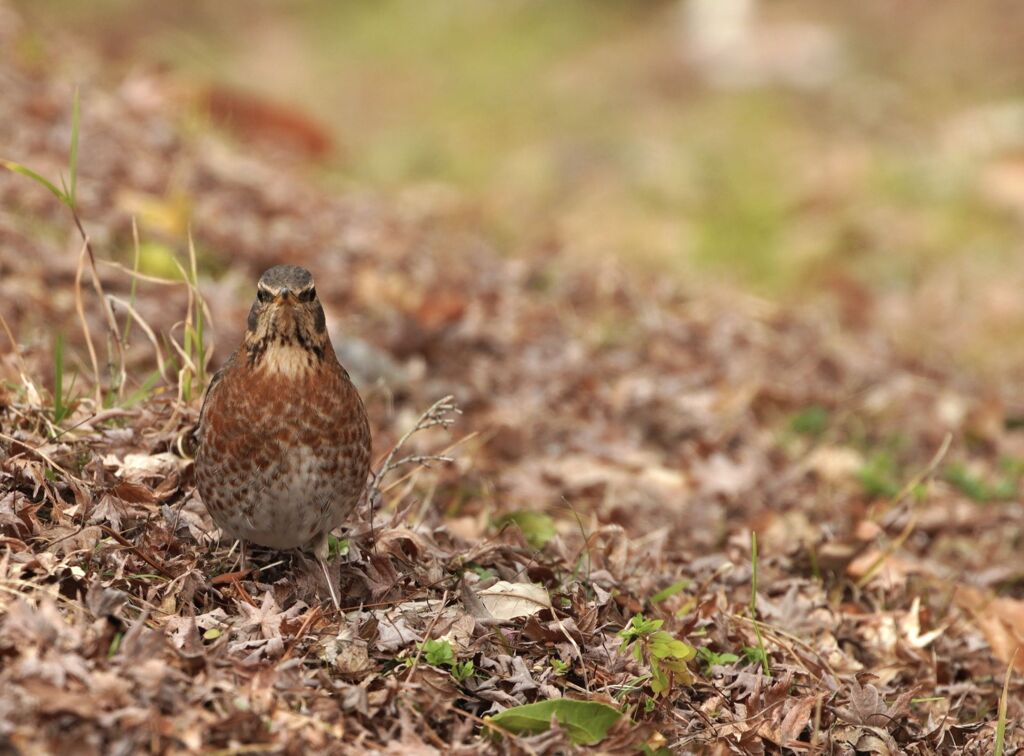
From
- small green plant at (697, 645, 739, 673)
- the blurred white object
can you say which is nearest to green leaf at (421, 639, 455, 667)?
small green plant at (697, 645, 739, 673)

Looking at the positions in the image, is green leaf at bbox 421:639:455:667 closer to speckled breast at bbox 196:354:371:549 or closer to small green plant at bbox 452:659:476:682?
small green plant at bbox 452:659:476:682

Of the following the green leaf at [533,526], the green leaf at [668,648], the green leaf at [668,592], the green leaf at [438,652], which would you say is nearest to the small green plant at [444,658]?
the green leaf at [438,652]

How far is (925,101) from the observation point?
55.3 ft

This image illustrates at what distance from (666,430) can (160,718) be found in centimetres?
464

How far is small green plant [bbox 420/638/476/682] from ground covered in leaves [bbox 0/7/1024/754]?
11 millimetres

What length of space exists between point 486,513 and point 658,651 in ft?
5.25

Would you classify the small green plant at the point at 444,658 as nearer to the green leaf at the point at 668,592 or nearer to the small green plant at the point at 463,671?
the small green plant at the point at 463,671

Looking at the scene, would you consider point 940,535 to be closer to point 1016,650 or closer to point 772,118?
point 1016,650

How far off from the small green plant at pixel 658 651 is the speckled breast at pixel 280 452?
3.35 feet

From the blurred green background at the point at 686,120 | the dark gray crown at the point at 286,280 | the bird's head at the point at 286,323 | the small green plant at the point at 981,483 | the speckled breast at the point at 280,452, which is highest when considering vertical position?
the dark gray crown at the point at 286,280

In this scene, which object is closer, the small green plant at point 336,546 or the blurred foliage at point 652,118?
the small green plant at point 336,546

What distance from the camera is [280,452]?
374 cm

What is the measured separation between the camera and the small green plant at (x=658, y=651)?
3.78 metres

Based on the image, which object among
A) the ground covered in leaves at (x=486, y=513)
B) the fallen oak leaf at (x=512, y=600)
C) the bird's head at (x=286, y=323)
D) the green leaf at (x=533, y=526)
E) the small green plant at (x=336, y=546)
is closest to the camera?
the ground covered in leaves at (x=486, y=513)
